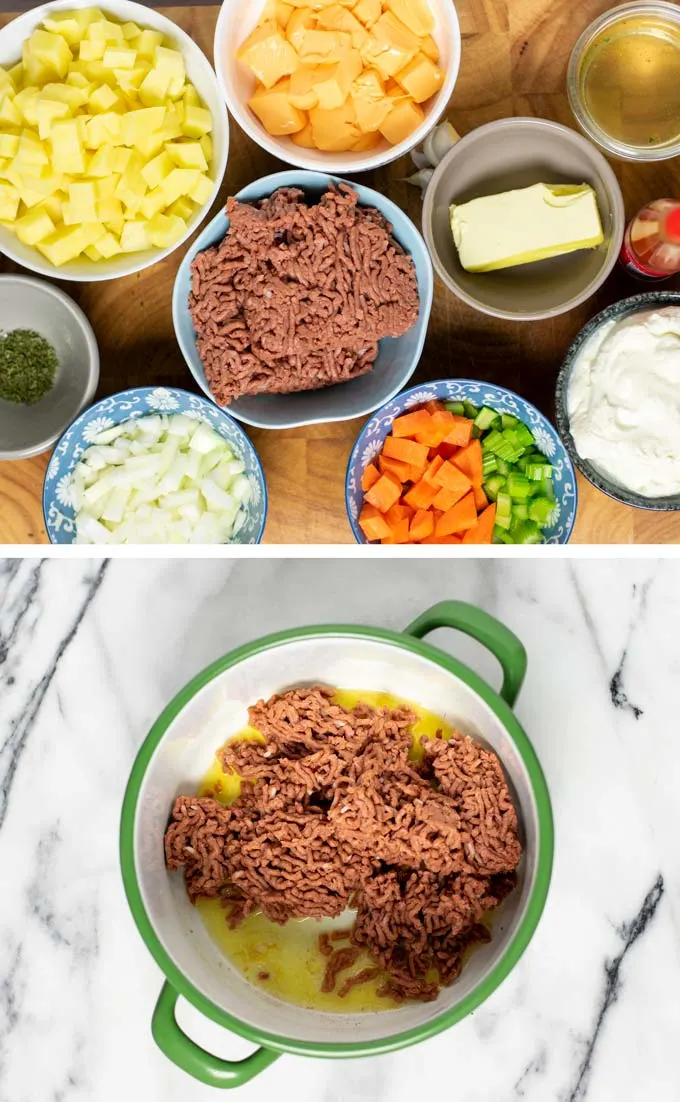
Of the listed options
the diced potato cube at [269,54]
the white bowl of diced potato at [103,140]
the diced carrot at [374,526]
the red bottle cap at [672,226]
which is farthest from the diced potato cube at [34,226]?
the red bottle cap at [672,226]

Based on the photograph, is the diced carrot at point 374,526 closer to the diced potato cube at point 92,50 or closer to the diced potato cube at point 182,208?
the diced potato cube at point 182,208

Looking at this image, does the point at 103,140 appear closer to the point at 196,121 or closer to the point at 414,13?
the point at 196,121

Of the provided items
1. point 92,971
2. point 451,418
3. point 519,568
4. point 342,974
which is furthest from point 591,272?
point 92,971

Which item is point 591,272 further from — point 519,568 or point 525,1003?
point 525,1003

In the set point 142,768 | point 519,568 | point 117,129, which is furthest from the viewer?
point 519,568

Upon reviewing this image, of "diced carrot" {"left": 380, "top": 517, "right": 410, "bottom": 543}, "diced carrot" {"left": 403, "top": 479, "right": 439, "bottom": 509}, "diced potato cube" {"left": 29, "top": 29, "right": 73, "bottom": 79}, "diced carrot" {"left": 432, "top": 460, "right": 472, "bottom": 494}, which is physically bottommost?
"diced carrot" {"left": 380, "top": 517, "right": 410, "bottom": 543}

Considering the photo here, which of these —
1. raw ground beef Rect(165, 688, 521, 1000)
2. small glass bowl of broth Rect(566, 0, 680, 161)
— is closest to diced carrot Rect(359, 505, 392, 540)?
raw ground beef Rect(165, 688, 521, 1000)

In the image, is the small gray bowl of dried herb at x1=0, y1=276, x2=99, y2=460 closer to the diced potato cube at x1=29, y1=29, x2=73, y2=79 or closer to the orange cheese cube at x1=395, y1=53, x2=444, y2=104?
the diced potato cube at x1=29, y1=29, x2=73, y2=79
